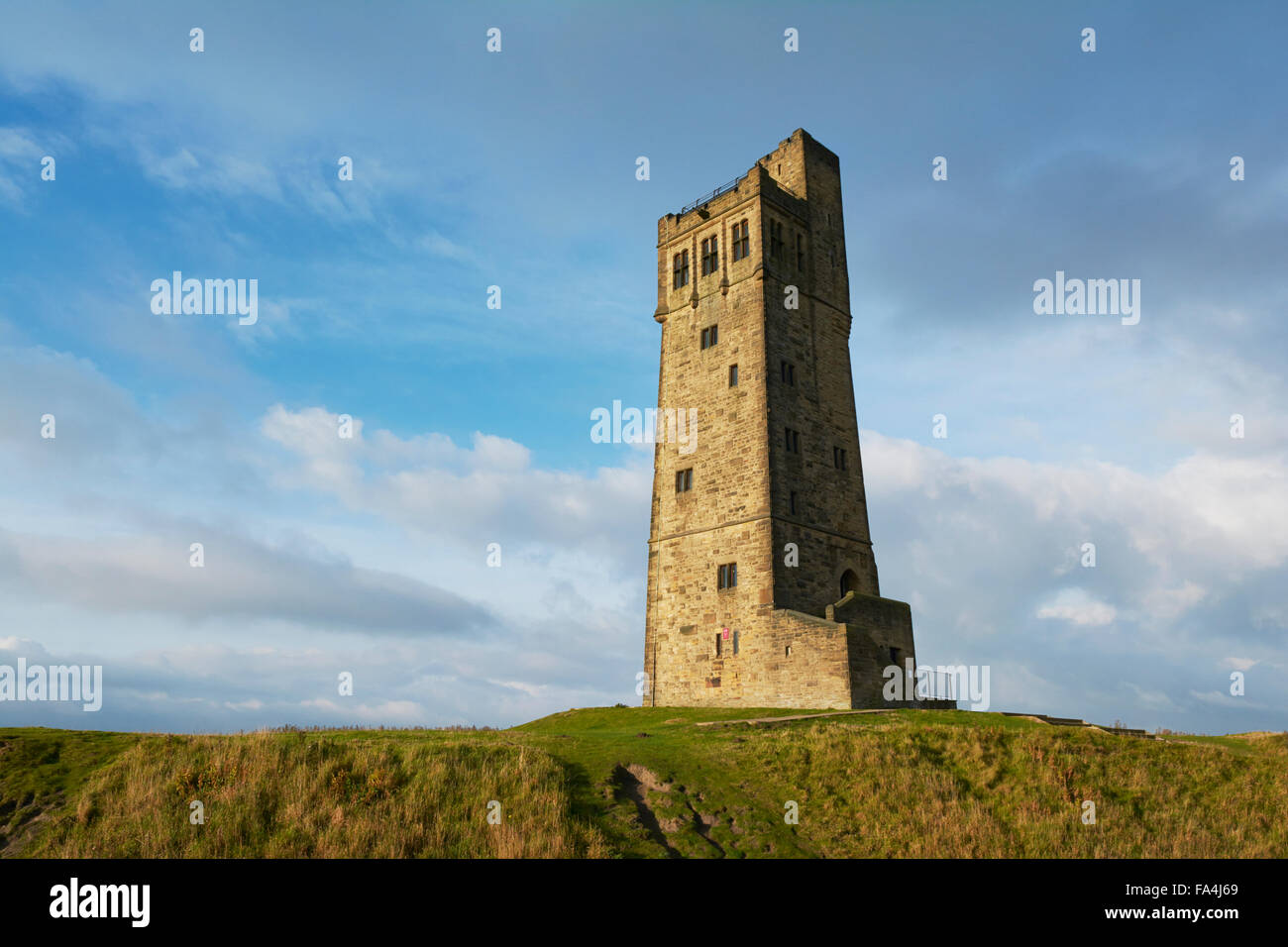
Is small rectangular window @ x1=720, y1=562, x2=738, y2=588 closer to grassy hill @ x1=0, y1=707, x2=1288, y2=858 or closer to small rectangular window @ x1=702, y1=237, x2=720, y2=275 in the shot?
grassy hill @ x1=0, y1=707, x2=1288, y2=858

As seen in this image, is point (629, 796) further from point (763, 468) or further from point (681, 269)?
point (681, 269)

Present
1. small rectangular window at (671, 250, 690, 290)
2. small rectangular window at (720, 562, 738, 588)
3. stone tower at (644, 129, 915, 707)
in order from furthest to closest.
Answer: small rectangular window at (671, 250, 690, 290)
small rectangular window at (720, 562, 738, 588)
stone tower at (644, 129, 915, 707)

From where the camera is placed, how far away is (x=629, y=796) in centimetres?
1869

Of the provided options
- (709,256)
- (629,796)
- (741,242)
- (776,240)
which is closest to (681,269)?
(709,256)

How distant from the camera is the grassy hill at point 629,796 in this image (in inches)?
634

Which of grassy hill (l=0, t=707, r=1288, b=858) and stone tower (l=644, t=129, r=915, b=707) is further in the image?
stone tower (l=644, t=129, r=915, b=707)

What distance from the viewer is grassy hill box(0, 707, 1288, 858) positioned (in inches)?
634

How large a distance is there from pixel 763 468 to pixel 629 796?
20.3 meters

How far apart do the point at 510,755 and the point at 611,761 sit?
2396 mm

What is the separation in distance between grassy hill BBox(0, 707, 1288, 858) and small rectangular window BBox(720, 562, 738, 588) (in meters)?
13.3

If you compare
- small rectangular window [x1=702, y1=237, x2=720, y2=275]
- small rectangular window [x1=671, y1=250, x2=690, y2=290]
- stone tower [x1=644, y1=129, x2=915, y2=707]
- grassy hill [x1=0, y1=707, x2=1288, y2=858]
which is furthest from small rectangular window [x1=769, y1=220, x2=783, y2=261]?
grassy hill [x1=0, y1=707, x2=1288, y2=858]

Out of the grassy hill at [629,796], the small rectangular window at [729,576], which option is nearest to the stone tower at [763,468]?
the small rectangular window at [729,576]

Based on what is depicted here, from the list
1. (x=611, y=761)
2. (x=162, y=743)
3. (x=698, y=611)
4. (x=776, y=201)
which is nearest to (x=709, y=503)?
(x=698, y=611)
